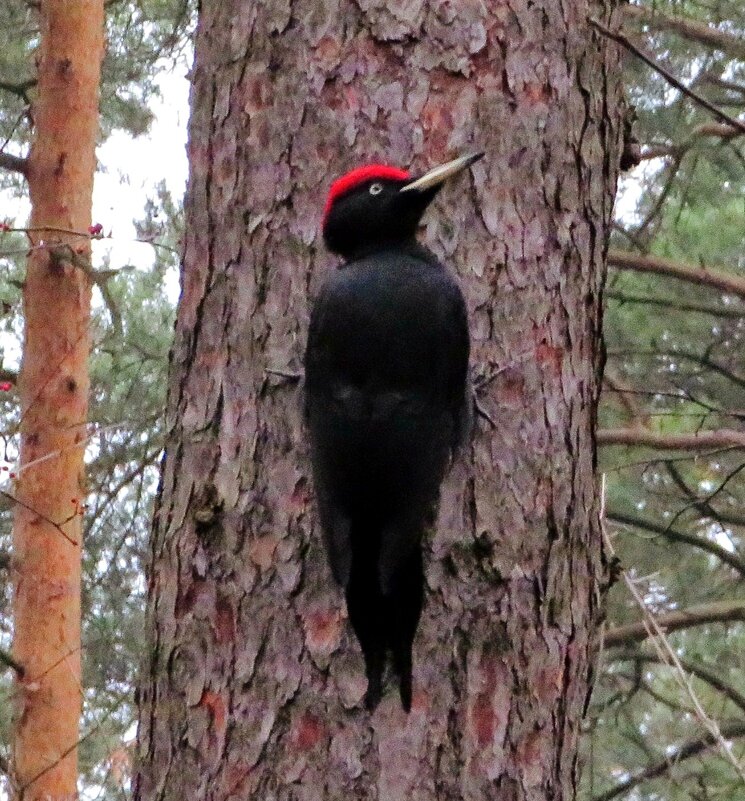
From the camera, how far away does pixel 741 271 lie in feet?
19.1

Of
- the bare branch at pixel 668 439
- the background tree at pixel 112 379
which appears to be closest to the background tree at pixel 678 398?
the bare branch at pixel 668 439

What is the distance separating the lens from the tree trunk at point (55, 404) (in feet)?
17.0

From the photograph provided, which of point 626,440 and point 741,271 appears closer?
point 626,440

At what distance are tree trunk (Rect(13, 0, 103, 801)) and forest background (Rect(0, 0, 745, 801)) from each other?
17cm

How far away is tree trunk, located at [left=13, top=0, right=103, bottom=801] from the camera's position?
17.0 ft

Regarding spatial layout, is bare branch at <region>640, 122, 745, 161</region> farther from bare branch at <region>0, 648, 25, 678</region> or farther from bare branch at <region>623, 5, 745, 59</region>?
bare branch at <region>0, 648, 25, 678</region>

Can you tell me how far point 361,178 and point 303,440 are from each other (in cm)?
46

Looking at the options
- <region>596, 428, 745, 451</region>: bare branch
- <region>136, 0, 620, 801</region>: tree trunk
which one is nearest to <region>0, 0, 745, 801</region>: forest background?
<region>596, 428, 745, 451</region>: bare branch

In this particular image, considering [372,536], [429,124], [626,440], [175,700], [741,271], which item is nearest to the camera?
[372,536]

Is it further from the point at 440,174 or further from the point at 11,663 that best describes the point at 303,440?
the point at 11,663

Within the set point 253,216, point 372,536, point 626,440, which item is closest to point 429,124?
point 253,216

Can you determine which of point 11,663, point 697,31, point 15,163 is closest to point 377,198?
point 11,663

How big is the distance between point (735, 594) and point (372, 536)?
4613 millimetres

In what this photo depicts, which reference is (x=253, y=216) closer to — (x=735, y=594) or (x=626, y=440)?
(x=626, y=440)
